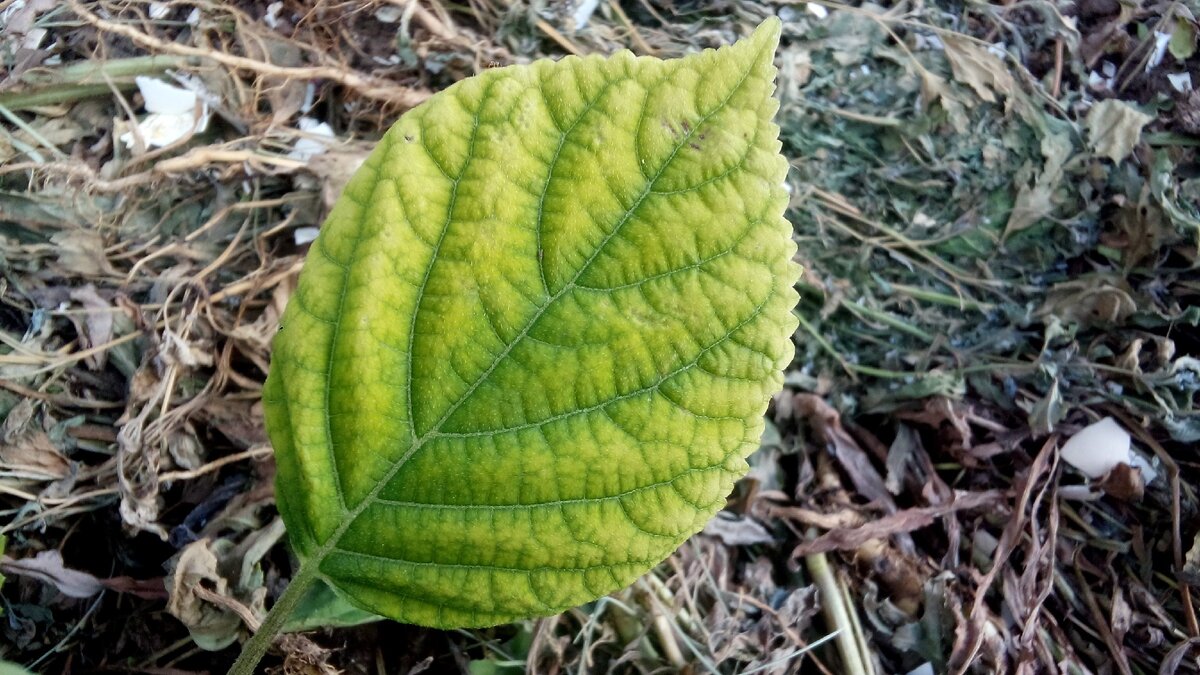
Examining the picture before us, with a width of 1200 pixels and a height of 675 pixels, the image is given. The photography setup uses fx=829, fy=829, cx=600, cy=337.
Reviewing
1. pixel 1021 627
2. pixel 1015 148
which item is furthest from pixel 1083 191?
pixel 1021 627

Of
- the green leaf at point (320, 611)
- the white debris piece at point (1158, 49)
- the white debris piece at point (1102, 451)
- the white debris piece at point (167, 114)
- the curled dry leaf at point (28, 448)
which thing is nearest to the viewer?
the green leaf at point (320, 611)

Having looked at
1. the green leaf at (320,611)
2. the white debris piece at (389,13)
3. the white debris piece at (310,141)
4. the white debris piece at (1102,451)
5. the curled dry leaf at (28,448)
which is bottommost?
the white debris piece at (1102,451)

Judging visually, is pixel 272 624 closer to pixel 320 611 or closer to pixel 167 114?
pixel 320 611

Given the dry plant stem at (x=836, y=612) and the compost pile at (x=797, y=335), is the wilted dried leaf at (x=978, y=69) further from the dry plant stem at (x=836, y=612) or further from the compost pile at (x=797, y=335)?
the dry plant stem at (x=836, y=612)

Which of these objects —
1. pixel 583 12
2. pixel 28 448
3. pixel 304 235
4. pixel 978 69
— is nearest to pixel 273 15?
pixel 304 235

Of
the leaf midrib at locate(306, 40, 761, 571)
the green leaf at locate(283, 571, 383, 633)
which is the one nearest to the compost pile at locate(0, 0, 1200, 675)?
the green leaf at locate(283, 571, 383, 633)

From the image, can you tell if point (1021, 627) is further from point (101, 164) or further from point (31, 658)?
point (101, 164)

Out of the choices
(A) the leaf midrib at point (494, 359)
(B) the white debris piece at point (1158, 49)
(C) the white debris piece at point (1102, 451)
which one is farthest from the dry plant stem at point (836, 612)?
(B) the white debris piece at point (1158, 49)
